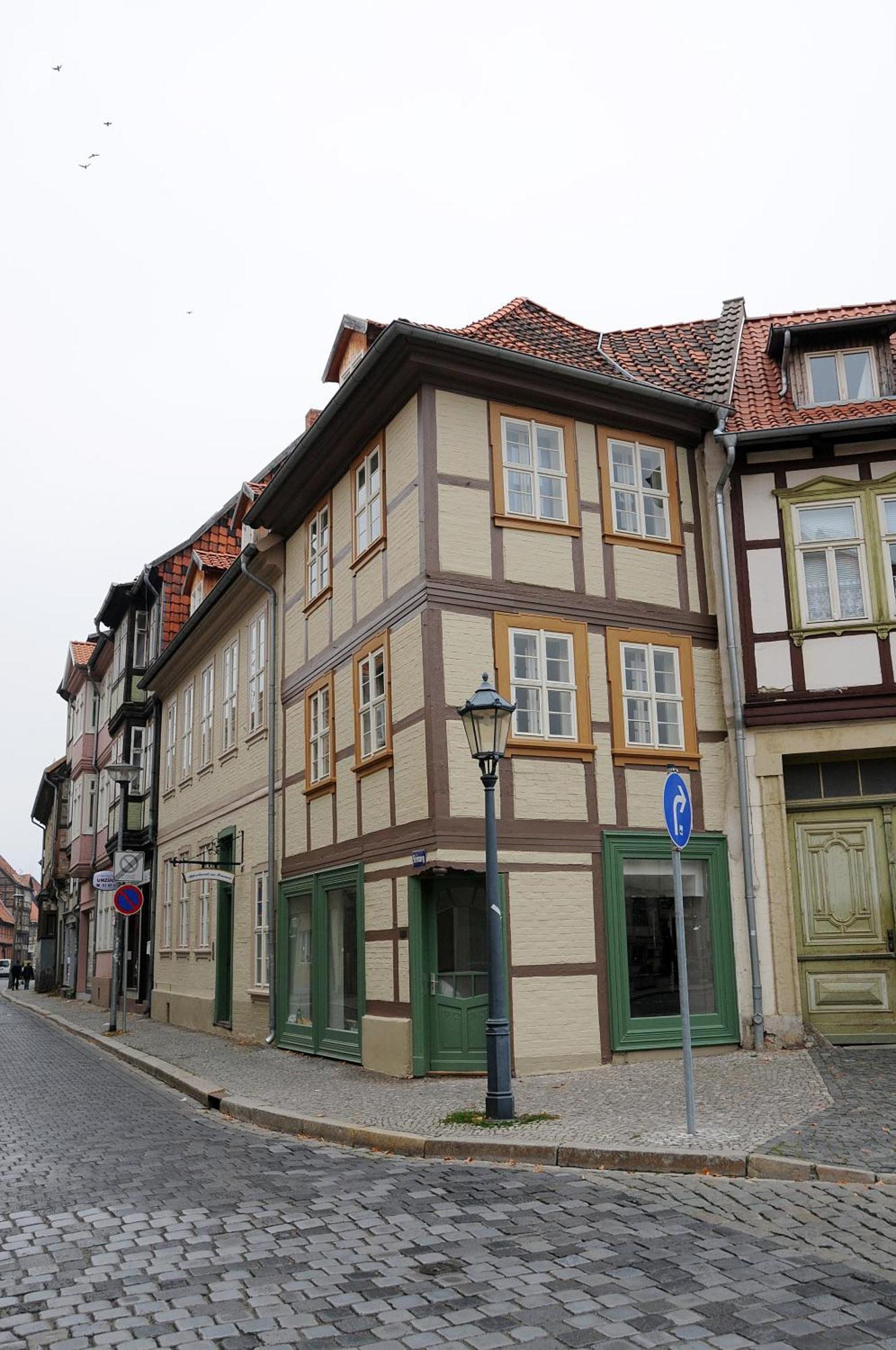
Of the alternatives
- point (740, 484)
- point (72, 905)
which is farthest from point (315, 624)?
point (72, 905)

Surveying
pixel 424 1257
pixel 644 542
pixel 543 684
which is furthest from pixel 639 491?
pixel 424 1257

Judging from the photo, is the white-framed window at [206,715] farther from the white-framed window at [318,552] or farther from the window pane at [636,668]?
the window pane at [636,668]

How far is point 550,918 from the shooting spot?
1359cm

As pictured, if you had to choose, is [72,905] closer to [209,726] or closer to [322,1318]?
[209,726]

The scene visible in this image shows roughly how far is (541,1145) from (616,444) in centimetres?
947

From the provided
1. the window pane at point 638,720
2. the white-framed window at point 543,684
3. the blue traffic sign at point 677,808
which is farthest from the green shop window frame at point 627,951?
the blue traffic sign at point 677,808

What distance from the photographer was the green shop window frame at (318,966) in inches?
593

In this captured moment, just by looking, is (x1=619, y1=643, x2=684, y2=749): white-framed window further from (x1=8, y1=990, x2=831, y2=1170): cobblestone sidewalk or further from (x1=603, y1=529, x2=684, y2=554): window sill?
(x1=8, y1=990, x2=831, y2=1170): cobblestone sidewalk

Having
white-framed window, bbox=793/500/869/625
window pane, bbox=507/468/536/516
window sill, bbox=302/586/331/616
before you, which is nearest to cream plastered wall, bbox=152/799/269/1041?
window sill, bbox=302/586/331/616

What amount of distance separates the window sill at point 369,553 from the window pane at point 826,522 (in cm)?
530

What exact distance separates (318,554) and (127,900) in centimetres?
770

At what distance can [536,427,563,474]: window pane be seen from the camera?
591 inches

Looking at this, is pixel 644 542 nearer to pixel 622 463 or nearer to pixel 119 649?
pixel 622 463

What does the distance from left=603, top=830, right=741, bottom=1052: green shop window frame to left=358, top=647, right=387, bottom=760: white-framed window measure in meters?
3.07
